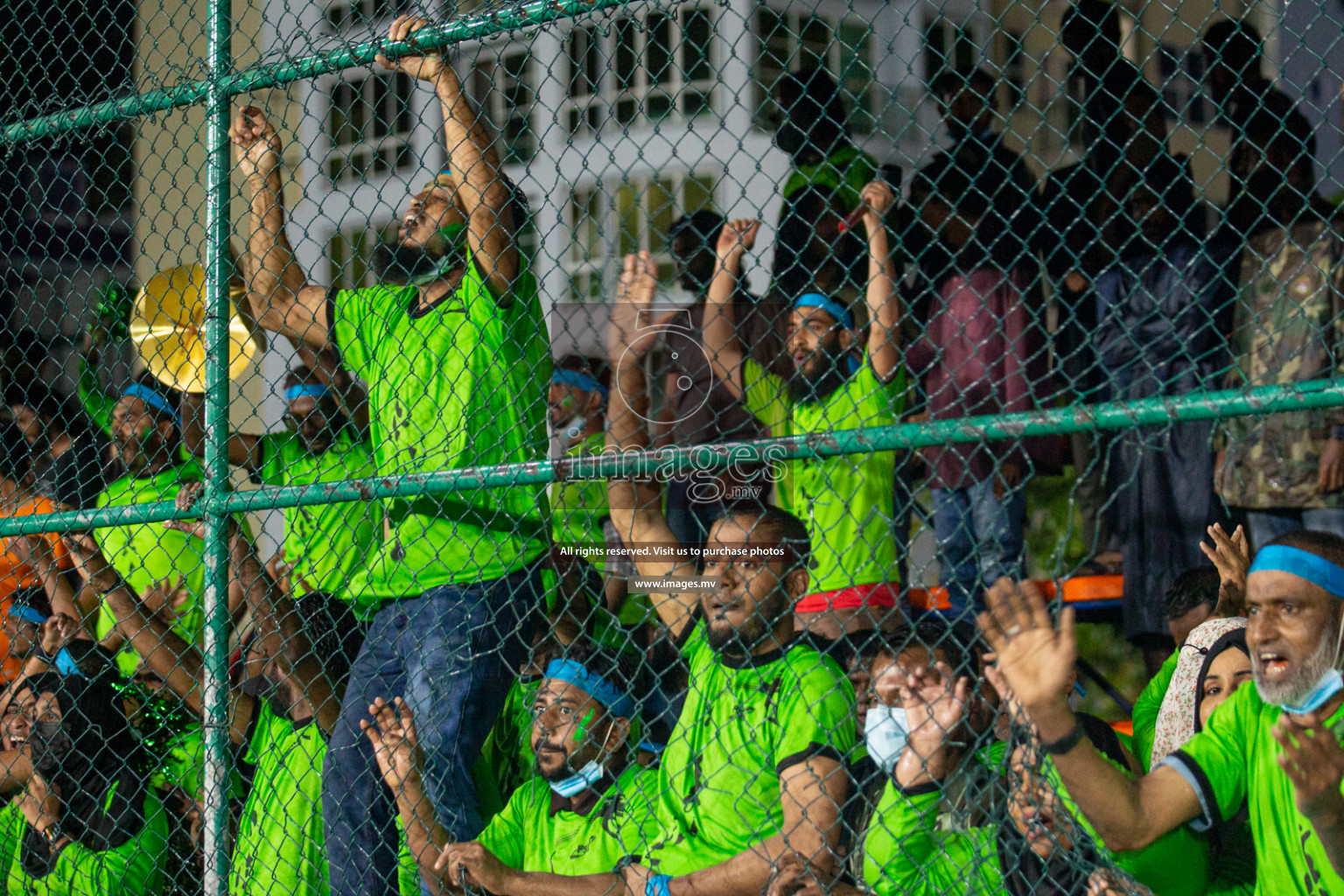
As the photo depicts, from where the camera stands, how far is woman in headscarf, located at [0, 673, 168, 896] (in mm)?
Answer: 4172

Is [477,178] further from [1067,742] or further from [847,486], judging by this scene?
[1067,742]

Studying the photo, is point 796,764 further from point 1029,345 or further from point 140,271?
point 140,271

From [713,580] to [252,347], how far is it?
203 cm

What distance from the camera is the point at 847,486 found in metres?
3.97

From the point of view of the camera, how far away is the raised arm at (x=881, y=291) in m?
3.56

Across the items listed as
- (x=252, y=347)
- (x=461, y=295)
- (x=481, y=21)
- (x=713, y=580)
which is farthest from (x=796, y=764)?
(x=252, y=347)

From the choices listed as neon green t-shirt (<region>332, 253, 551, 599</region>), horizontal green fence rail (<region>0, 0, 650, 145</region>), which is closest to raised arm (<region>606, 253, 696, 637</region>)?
neon green t-shirt (<region>332, 253, 551, 599</region>)

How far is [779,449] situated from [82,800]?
9.88 feet

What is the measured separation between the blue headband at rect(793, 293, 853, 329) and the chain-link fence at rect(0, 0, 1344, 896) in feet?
0.04

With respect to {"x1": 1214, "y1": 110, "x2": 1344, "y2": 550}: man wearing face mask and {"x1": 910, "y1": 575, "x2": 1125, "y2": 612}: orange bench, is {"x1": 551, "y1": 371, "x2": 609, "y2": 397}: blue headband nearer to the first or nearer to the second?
{"x1": 910, "y1": 575, "x2": 1125, "y2": 612}: orange bench

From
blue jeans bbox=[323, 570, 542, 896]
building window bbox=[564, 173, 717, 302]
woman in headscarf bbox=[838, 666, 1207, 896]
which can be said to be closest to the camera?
woman in headscarf bbox=[838, 666, 1207, 896]

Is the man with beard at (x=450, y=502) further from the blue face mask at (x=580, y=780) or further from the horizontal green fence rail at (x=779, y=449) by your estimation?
the blue face mask at (x=580, y=780)

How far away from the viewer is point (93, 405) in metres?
5.48

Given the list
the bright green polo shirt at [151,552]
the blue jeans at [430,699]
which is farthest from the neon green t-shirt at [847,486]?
the bright green polo shirt at [151,552]
